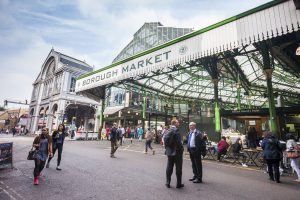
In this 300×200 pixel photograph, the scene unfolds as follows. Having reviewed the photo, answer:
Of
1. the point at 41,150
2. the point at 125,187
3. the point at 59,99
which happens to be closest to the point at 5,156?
the point at 41,150

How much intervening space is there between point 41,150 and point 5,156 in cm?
283

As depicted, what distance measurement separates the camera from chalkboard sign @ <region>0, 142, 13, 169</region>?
7113 millimetres

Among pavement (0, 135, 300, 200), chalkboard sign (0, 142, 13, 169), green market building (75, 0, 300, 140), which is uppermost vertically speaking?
green market building (75, 0, 300, 140)

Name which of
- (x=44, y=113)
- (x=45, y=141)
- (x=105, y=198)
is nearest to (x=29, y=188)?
(x=45, y=141)

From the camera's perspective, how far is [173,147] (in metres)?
5.27

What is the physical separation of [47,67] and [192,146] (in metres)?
44.7

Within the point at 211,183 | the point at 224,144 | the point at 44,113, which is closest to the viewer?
the point at 211,183

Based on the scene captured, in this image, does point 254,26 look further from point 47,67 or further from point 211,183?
point 47,67

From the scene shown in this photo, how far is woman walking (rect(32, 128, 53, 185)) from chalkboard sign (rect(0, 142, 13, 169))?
2.52 metres

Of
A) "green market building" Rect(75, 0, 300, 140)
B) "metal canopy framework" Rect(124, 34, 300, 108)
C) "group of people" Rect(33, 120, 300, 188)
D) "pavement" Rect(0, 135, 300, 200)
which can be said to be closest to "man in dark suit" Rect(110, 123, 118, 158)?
"group of people" Rect(33, 120, 300, 188)

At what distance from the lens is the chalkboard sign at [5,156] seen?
711cm

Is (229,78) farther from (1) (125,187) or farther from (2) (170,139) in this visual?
(1) (125,187)

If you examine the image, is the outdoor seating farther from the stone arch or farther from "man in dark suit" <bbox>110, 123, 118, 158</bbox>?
the stone arch

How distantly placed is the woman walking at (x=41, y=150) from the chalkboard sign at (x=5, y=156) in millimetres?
2518
